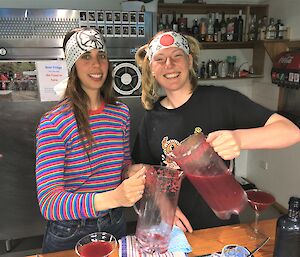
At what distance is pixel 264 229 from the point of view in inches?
45.6

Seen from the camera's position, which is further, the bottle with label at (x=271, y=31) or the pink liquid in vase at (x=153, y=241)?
the bottle with label at (x=271, y=31)

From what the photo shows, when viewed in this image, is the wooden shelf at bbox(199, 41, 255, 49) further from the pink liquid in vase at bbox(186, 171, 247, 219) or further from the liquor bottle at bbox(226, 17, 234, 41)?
the pink liquid in vase at bbox(186, 171, 247, 219)

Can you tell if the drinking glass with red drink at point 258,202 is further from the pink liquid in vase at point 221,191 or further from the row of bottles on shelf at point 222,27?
the row of bottles on shelf at point 222,27

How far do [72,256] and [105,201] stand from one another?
0.80 feet

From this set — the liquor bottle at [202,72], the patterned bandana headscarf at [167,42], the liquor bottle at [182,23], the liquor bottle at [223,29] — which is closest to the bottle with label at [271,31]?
the liquor bottle at [223,29]

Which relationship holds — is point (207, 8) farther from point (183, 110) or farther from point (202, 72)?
point (183, 110)

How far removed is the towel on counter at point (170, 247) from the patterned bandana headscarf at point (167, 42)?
2.35 ft

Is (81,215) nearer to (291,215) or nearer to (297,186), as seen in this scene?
(291,215)

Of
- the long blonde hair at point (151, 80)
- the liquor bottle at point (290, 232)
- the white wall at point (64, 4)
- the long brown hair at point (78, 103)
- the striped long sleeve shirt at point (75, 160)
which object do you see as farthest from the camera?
the white wall at point (64, 4)

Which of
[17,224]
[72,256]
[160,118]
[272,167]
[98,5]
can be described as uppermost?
[98,5]

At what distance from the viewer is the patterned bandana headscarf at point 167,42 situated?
4.09 ft

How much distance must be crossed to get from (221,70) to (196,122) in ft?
7.32

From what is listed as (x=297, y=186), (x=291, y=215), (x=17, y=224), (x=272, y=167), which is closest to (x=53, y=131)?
(x=291, y=215)

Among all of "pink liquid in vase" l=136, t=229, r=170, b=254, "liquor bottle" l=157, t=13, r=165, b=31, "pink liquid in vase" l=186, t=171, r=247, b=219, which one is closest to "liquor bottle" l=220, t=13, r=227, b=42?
"liquor bottle" l=157, t=13, r=165, b=31
